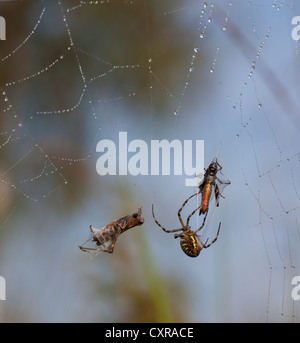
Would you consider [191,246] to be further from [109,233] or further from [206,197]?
[109,233]

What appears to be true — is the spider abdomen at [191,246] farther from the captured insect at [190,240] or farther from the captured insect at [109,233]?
the captured insect at [109,233]

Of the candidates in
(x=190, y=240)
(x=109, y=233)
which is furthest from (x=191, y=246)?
(x=109, y=233)

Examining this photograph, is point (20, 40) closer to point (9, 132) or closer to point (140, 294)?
point (9, 132)

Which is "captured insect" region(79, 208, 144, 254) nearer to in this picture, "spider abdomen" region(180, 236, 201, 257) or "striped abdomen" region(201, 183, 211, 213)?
"striped abdomen" region(201, 183, 211, 213)

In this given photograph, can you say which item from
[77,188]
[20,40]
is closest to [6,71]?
[20,40]

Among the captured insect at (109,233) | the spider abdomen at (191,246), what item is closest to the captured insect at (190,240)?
the spider abdomen at (191,246)

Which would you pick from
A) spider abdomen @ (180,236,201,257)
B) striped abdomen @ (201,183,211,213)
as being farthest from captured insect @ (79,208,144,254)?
spider abdomen @ (180,236,201,257)
